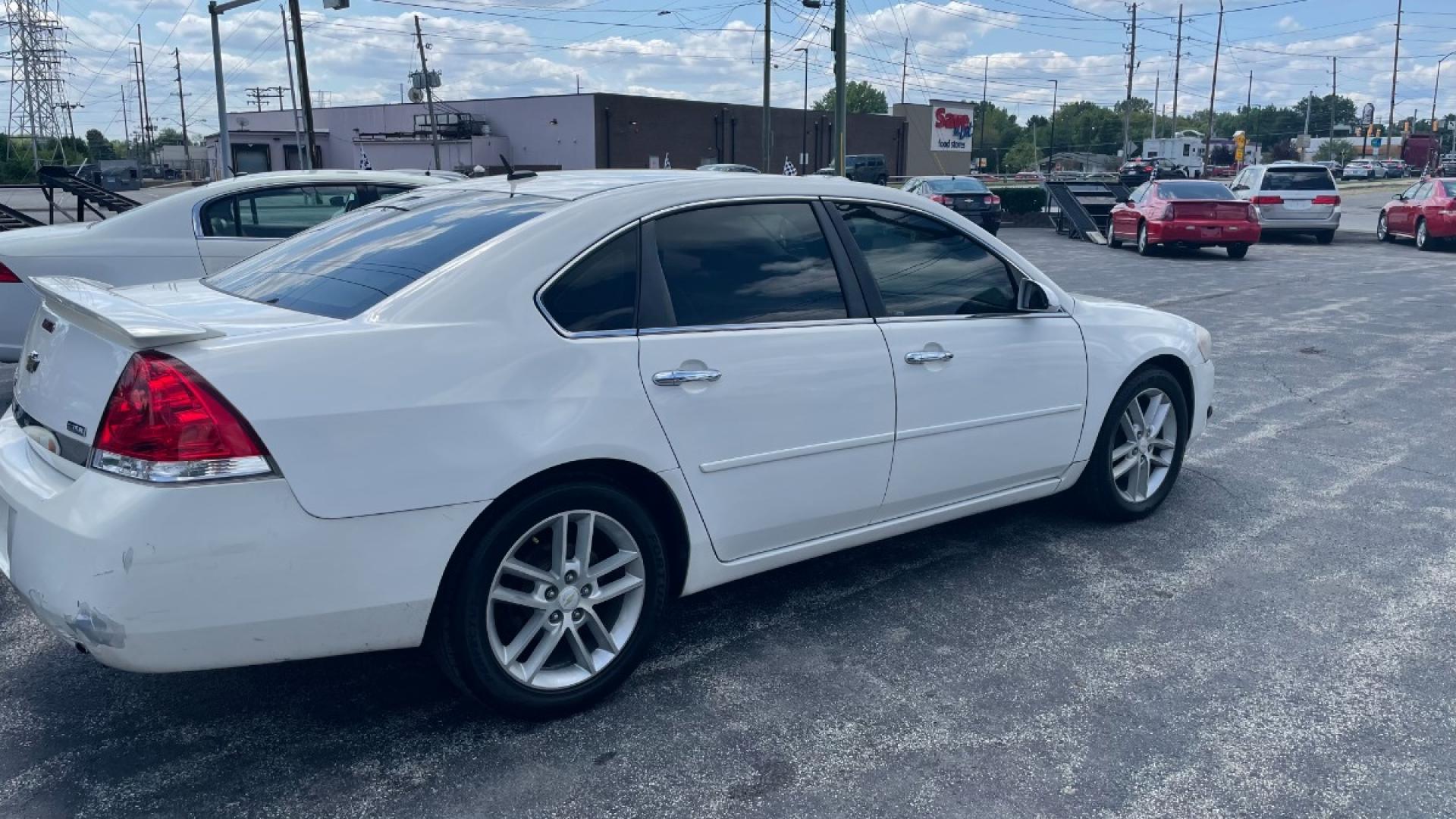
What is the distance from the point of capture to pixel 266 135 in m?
70.3

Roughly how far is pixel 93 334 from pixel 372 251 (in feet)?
2.85

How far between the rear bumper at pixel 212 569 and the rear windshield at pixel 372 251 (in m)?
0.63

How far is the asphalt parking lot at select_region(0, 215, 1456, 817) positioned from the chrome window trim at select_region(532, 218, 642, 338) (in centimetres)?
112

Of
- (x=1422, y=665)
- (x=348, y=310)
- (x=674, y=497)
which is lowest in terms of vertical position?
(x=1422, y=665)

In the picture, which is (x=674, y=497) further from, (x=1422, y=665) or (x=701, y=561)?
(x=1422, y=665)

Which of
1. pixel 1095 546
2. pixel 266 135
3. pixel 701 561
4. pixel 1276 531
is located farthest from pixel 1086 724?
pixel 266 135

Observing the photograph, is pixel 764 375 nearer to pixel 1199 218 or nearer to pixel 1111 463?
pixel 1111 463

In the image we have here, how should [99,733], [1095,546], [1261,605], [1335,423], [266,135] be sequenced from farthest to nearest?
[266,135], [1335,423], [1095,546], [1261,605], [99,733]

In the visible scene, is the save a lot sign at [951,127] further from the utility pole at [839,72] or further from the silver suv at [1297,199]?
the silver suv at [1297,199]

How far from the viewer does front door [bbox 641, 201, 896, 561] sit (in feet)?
11.2

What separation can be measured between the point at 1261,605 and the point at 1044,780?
5.53 ft

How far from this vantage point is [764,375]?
3555 millimetres

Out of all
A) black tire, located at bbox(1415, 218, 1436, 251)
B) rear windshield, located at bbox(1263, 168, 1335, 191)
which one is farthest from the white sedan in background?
black tire, located at bbox(1415, 218, 1436, 251)

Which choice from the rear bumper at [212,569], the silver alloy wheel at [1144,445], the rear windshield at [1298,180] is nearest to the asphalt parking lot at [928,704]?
the silver alloy wheel at [1144,445]
